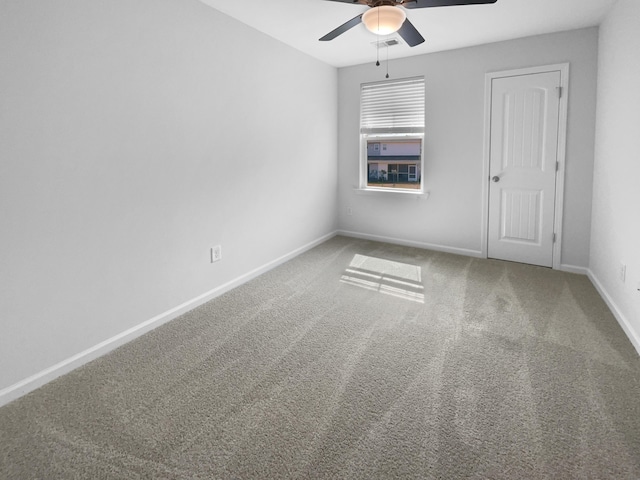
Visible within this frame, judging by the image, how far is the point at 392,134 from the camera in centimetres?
492

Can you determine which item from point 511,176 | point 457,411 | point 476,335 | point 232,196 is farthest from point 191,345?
point 511,176

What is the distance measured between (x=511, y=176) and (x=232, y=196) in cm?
300

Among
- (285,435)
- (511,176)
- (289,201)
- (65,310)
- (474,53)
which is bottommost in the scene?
(285,435)

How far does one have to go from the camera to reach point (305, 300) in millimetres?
3322

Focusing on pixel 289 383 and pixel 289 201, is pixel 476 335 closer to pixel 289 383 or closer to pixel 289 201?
pixel 289 383

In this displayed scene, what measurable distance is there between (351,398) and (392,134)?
12.2 ft

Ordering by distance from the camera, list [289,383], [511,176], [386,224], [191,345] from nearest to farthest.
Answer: [289,383] → [191,345] → [511,176] → [386,224]

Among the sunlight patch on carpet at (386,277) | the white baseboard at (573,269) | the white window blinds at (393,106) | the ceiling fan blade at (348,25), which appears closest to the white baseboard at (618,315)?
the white baseboard at (573,269)

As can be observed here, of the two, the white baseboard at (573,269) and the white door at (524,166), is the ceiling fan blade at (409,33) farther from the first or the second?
the white baseboard at (573,269)

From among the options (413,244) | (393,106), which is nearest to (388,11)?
(393,106)

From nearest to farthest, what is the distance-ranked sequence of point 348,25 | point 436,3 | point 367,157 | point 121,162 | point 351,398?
1. point 351,398
2. point 436,3
3. point 121,162
4. point 348,25
5. point 367,157

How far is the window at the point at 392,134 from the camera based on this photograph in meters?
4.72

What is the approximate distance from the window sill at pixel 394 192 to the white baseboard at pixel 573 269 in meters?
1.65

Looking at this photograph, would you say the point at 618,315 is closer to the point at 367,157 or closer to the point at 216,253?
the point at 216,253
